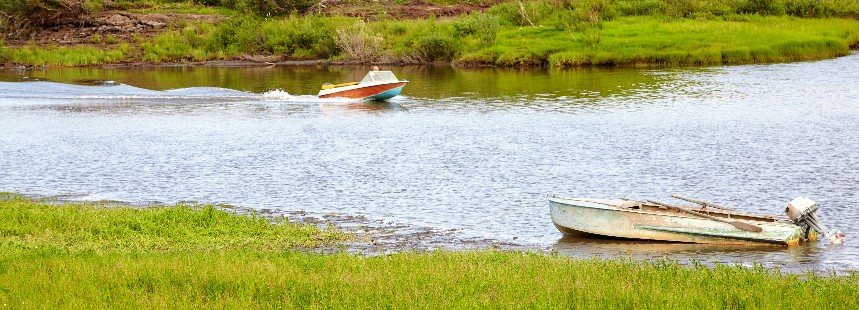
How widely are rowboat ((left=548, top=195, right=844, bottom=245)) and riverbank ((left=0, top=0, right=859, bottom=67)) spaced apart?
1773 inches

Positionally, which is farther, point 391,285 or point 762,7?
point 762,7

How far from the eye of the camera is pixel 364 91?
174 feet

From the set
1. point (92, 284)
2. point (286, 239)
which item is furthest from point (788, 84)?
point (92, 284)

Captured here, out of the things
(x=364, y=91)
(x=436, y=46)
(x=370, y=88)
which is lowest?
(x=364, y=91)

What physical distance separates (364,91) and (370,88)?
0.58 meters

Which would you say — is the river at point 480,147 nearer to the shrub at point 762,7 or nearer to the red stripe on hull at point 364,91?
the red stripe on hull at point 364,91

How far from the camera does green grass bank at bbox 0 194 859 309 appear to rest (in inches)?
557


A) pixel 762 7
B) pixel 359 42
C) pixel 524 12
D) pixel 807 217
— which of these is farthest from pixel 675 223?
pixel 359 42

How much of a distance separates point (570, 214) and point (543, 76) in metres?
41.5

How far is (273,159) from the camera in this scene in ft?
114

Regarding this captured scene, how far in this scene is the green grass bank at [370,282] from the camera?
1414 centimetres

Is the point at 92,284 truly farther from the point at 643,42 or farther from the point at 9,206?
the point at 643,42

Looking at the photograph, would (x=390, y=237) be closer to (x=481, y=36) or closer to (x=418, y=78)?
(x=418, y=78)

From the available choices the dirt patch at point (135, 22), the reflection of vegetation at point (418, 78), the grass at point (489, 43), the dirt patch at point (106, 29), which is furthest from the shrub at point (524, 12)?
the dirt patch at point (106, 29)
